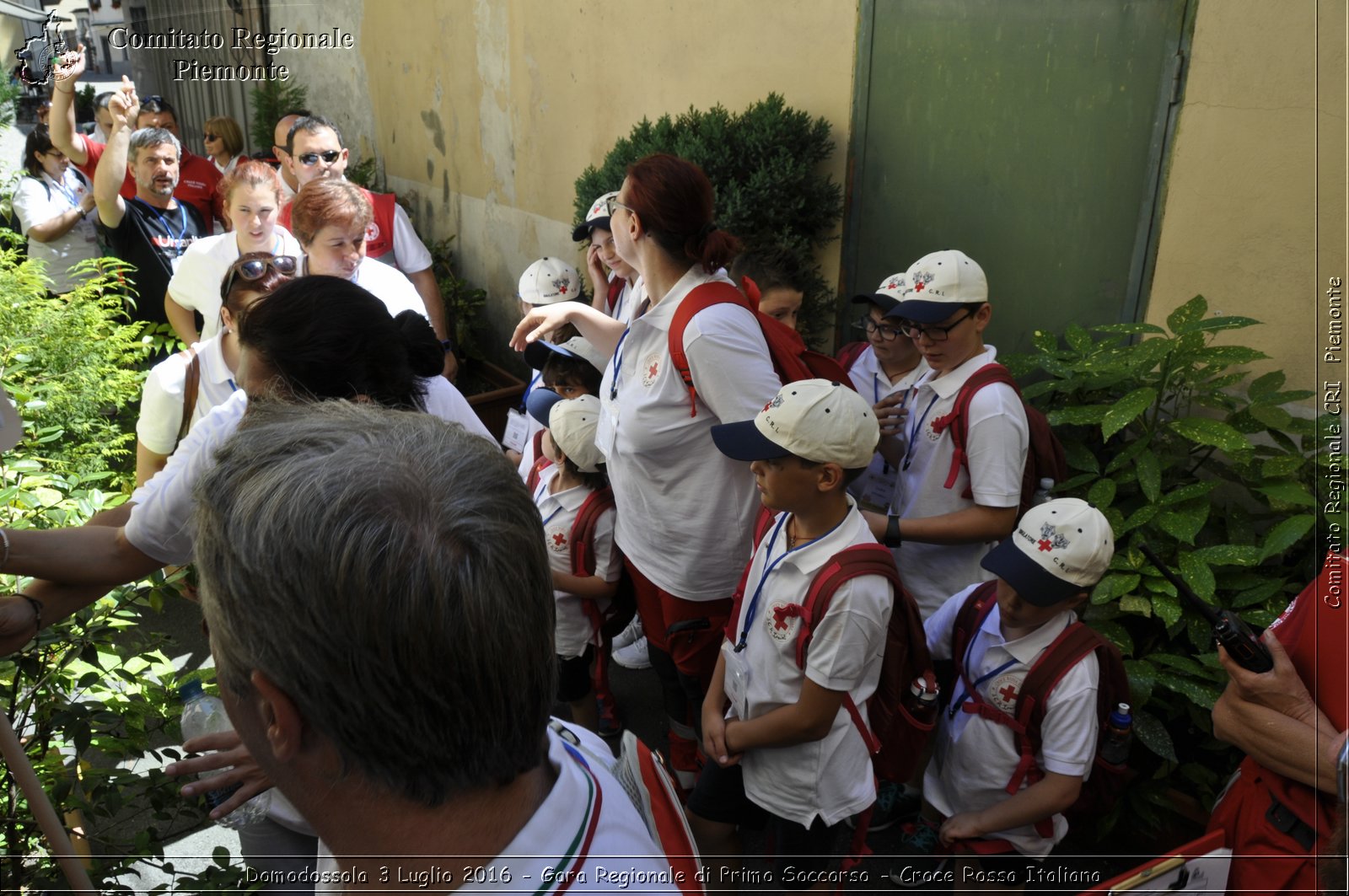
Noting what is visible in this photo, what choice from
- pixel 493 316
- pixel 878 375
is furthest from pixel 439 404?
pixel 493 316

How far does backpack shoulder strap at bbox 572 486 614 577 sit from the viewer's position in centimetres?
310

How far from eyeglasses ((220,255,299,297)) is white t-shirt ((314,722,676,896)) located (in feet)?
7.65

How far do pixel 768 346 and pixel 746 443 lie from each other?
20.6 inches

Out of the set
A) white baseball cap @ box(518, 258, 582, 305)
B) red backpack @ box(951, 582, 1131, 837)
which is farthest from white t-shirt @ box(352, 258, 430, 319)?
red backpack @ box(951, 582, 1131, 837)

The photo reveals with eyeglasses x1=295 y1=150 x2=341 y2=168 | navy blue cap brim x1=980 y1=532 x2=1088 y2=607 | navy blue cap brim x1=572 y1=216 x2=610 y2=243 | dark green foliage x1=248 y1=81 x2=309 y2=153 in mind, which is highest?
dark green foliage x1=248 y1=81 x2=309 y2=153

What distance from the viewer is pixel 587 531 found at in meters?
3.09

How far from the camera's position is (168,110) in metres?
7.82

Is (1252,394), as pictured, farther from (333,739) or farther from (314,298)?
(333,739)

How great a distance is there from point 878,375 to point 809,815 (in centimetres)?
165

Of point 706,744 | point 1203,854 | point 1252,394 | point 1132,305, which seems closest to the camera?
point 1203,854

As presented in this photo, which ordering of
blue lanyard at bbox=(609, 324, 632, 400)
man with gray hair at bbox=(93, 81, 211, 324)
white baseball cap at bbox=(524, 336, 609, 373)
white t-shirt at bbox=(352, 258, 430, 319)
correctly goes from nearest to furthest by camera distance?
blue lanyard at bbox=(609, 324, 632, 400) < white baseball cap at bbox=(524, 336, 609, 373) < white t-shirt at bbox=(352, 258, 430, 319) < man with gray hair at bbox=(93, 81, 211, 324)

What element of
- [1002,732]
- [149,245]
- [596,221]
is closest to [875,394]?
[1002,732]

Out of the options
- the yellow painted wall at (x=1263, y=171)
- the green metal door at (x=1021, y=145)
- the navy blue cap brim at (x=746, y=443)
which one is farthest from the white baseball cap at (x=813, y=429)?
the green metal door at (x=1021, y=145)

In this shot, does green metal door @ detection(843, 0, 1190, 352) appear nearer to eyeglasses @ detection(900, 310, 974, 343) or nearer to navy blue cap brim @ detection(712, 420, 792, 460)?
eyeglasses @ detection(900, 310, 974, 343)
